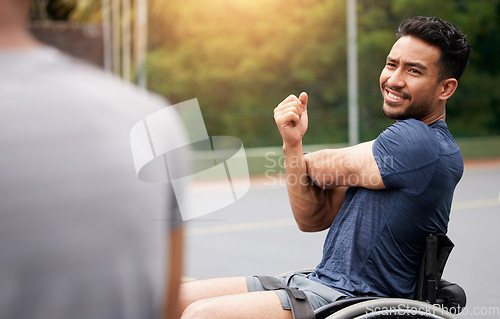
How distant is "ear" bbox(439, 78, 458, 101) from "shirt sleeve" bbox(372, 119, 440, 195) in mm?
222

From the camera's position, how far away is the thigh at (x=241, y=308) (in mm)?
2131

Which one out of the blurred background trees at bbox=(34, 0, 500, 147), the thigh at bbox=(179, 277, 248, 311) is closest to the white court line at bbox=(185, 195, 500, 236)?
the blurred background trees at bbox=(34, 0, 500, 147)

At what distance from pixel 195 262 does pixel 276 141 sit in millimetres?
7603

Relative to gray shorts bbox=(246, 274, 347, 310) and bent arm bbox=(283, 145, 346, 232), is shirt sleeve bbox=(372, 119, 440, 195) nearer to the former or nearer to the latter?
bent arm bbox=(283, 145, 346, 232)

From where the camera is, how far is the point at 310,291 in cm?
233

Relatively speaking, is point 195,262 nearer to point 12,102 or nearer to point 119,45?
point 12,102

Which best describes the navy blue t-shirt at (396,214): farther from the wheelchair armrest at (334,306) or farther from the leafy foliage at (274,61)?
the leafy foliage at (274,61)

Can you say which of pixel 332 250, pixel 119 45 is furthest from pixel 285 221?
pixel 119 45

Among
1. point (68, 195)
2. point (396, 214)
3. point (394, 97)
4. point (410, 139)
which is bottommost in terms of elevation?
point (396, 214)

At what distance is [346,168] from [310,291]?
44cm

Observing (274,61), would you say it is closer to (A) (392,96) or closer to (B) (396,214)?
(A) (392,96)

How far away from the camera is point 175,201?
1.21m

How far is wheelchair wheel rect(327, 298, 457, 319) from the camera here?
2.09 m

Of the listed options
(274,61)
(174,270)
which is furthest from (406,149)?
(274,61)
